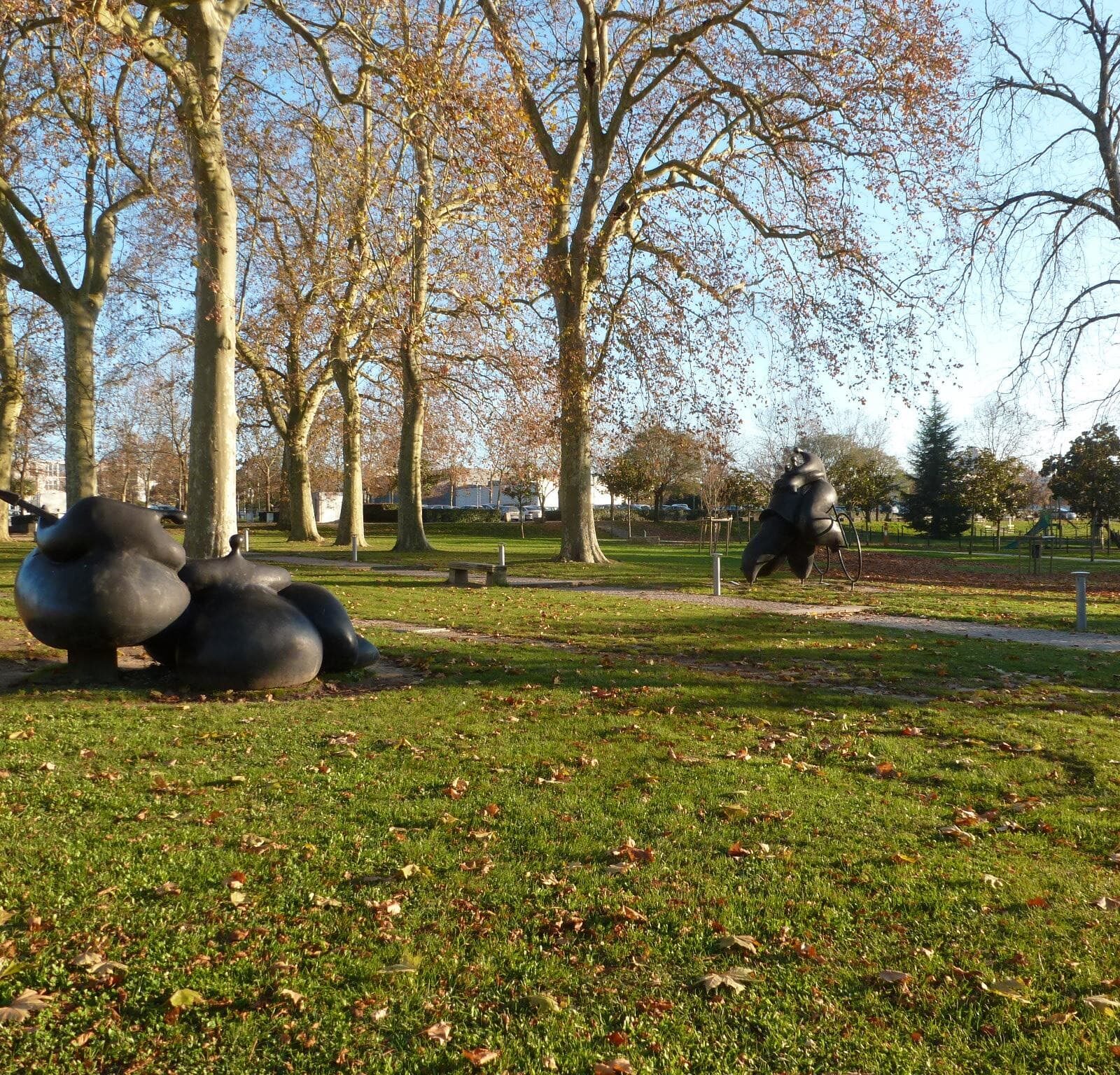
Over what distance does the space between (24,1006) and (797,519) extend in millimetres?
16301

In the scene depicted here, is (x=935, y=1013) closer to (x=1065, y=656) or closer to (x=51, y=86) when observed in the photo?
(x=1065, y=656)

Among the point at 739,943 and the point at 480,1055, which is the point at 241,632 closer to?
the point at 739,943

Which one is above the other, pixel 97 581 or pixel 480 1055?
pixel 97 581

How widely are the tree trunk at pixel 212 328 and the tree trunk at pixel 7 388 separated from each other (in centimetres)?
1990

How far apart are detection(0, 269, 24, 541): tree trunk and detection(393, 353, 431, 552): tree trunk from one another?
12.9 m

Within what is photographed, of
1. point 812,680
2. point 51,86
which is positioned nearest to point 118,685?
point 812,680

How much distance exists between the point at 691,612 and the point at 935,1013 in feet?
41.1

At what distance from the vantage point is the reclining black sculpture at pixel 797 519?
1778 cm

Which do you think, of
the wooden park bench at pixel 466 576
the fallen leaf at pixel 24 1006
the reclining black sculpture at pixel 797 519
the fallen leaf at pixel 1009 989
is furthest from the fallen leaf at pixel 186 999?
the wooden park bench at pixel 466 576

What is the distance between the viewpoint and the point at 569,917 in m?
3.95

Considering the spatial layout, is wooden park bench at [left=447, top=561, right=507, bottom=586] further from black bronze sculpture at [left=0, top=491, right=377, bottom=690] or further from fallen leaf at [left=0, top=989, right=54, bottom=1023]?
fallen leaf at [left=0, top=989, right=54, bottom=1023]

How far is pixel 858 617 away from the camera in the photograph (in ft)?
52.4

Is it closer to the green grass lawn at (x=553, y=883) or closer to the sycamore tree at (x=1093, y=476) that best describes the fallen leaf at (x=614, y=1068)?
the green grass lawn at (x=553, y=883)

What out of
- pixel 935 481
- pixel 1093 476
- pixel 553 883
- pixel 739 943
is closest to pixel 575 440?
pixel 553 883
